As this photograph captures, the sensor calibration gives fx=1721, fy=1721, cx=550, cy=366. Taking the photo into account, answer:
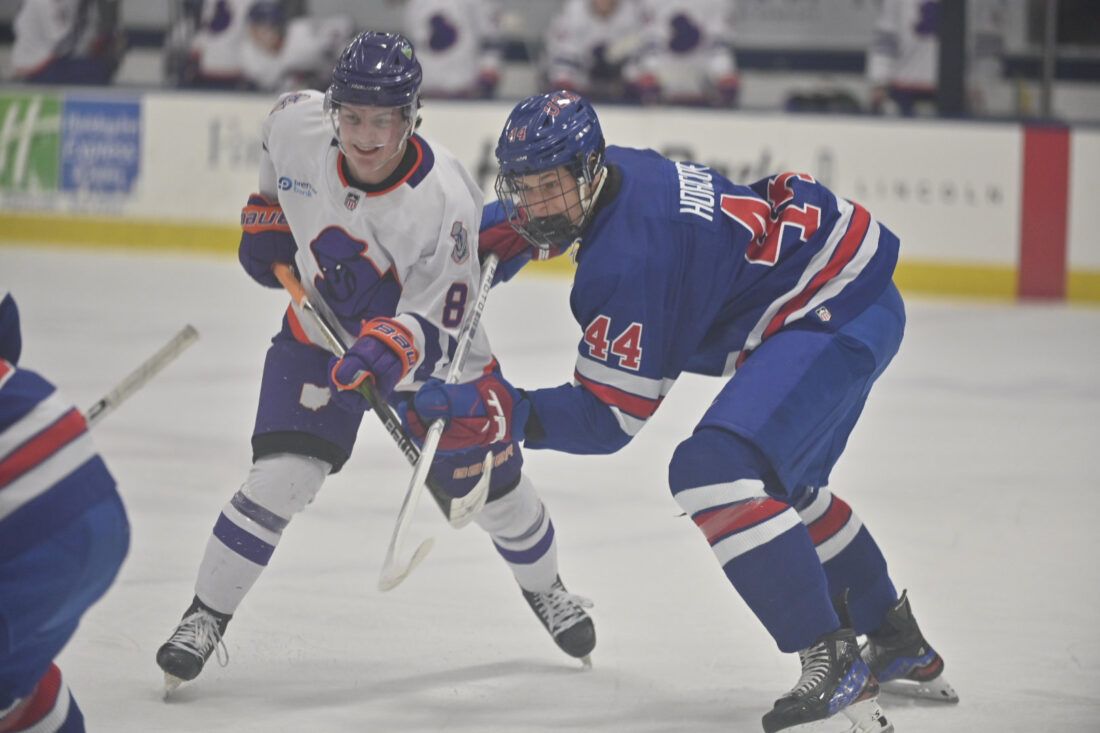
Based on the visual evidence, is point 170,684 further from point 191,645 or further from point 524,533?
point 524,533

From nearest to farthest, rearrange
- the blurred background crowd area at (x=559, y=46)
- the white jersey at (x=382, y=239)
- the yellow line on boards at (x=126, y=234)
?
the white jersey at (x=382, y=239) < the blurred background crowd area at (x=559, y=46) < the yellow line on boards at (x=126, y=234)

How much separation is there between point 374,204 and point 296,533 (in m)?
1.25

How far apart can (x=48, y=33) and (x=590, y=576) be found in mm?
6375

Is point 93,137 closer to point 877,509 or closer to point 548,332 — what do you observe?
point 548,332

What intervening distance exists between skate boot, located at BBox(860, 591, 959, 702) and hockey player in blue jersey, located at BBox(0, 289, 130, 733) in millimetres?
1413

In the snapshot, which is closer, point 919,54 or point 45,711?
point 45,711

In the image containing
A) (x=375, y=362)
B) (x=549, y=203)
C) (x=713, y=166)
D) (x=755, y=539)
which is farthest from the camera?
(x=713, y=166)

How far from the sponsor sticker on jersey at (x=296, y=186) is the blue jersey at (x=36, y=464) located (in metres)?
1.05

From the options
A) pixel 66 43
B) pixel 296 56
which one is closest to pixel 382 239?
pixel 296 56

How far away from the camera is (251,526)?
284 centimetres

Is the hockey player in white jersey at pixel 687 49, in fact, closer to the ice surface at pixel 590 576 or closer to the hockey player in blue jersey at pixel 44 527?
the ice surface at pixel 590 576

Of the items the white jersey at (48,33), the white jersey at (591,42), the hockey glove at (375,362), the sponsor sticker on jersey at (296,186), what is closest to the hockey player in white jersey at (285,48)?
the white jersey at (48,33)

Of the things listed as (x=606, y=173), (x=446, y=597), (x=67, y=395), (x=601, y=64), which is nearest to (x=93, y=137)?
(x=601, y=64)

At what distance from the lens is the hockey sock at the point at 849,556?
285 centimetres
